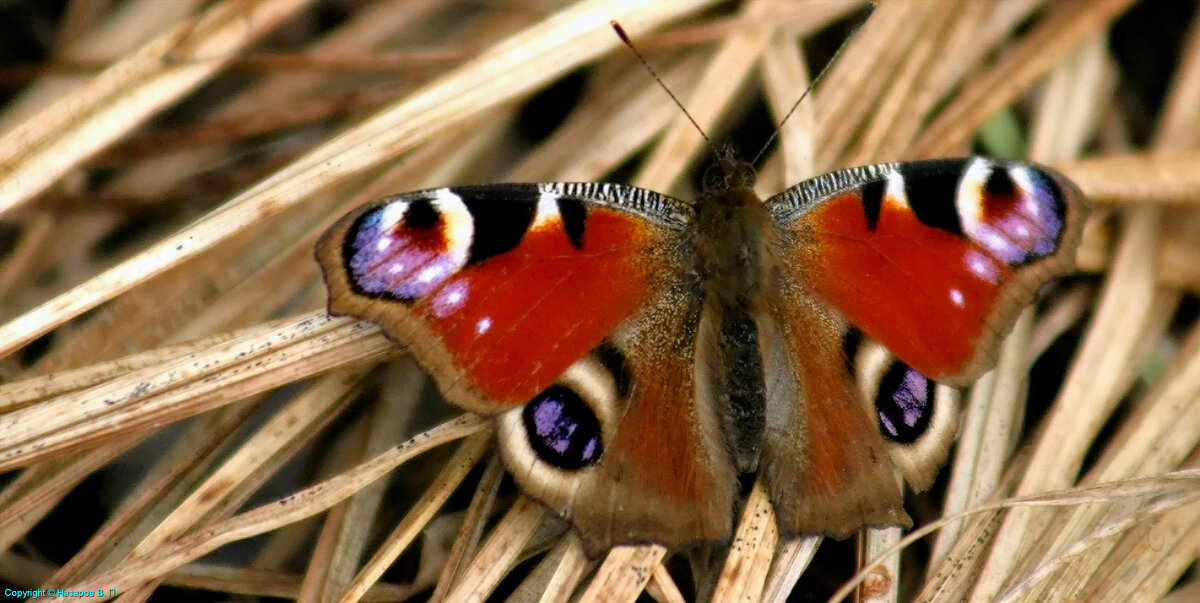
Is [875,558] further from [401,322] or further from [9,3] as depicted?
[9,3]

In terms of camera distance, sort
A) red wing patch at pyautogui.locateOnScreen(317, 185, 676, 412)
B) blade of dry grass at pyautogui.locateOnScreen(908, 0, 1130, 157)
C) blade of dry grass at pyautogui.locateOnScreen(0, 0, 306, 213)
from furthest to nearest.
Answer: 1. blade of dry grass at pyautogui.locateOnScreen(908, 0, 1130, 157)
2. blade of dry grass at pyautogui.locateOnScreen(0, 0, 306, 213)
3. red wing patch at pyautogui.locateOnScreen(317, 185, 676, 412)

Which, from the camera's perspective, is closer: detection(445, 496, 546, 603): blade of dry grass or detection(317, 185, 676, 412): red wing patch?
detection(317, 185, 676, 412): red wing patch

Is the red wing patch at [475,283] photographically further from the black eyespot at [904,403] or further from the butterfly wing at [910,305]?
the black eyespot at [904,403]

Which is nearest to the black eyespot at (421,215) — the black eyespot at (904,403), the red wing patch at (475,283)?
the red wing patch at (475,283)

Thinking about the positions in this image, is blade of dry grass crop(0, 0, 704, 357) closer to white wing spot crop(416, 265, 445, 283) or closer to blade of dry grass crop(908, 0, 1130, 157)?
white wing spot crop(416, 265, 445, 283)

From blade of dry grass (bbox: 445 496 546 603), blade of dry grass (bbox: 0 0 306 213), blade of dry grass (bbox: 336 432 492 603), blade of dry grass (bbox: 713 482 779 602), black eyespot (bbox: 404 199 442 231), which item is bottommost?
blade of dry grass (bbox: 713 482 779 602)

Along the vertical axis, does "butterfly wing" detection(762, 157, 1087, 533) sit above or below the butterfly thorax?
below

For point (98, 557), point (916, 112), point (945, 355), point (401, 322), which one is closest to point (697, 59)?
point (916, 112)

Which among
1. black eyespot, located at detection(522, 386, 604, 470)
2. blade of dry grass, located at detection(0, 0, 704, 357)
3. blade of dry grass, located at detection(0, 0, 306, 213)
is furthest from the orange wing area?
blade of dry grass, located at detection(0, 0, 306, 213)
